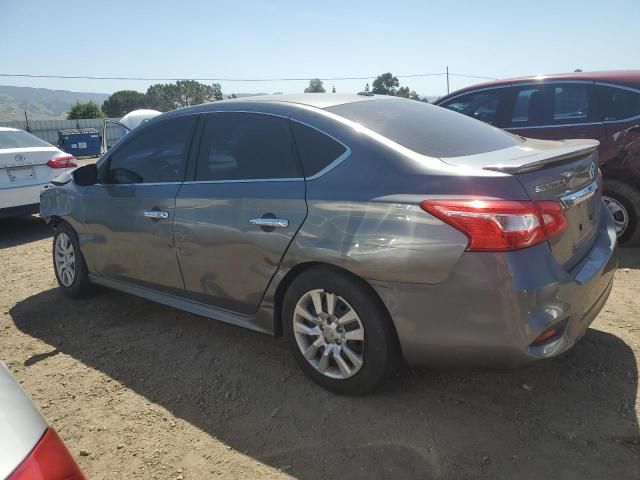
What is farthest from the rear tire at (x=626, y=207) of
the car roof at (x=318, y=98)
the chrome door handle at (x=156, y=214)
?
the chrome door handle at (x=156, y=214)

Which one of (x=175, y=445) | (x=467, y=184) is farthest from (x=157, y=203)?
(x=467, y=184)

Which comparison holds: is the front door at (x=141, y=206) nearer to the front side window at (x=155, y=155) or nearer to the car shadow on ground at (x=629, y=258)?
the front side window at (x=155, y=155)

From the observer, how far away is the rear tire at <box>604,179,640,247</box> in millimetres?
5047

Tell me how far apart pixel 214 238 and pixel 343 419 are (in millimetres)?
1300

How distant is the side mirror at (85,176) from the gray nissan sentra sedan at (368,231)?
0.44 meters

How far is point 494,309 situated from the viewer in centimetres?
228

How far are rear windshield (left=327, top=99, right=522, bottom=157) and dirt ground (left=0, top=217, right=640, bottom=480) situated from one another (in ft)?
4.27

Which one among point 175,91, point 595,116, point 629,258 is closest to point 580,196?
point 629,258

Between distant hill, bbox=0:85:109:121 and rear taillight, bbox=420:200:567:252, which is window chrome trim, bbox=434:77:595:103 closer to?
rear taillight, bbox=420:200:567:252

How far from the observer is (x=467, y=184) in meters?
2.34

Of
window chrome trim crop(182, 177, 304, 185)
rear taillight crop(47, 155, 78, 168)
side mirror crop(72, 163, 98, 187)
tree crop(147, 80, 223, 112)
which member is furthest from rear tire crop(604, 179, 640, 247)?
tree crop(147, 80, 223, 112)

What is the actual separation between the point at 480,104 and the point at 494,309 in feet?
14.6

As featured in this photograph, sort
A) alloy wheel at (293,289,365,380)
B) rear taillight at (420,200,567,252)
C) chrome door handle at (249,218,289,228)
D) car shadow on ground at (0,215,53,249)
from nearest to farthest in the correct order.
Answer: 1. rear taillight at (420,200,567,252)
2. alloy wheel at (293,289,365,380)
3. chrome door handle at (249,218,289,228)
4. car shadow on ground at (0,215,53,249)

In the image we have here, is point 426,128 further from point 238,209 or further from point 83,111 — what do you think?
point 83,111
